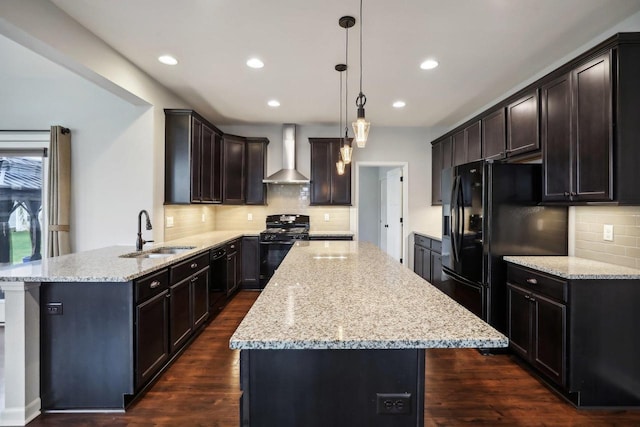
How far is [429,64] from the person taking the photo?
297cm

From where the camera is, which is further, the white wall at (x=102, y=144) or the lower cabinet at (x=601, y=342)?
the white wall at (x=102, y=144)

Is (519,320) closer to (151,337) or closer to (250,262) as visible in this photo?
(151,337)

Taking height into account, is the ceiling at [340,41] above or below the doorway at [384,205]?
above

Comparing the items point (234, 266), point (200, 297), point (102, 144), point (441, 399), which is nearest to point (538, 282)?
point (441, 399)

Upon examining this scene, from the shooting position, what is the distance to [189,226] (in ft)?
14.1

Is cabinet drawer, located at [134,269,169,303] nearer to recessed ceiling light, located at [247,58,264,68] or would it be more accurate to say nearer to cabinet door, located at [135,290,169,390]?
cabinet door, located at [135,290,169,390]

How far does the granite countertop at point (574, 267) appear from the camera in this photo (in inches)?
80.3

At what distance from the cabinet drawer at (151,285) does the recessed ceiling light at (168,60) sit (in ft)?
6.35

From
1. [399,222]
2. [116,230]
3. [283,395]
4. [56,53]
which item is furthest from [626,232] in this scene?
[116,230]

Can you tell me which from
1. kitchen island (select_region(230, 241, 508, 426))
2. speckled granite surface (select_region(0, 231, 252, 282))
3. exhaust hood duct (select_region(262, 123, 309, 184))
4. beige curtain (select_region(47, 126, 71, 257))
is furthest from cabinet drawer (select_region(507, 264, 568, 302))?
beige curtain (select_region(47, 126, 71, 257))

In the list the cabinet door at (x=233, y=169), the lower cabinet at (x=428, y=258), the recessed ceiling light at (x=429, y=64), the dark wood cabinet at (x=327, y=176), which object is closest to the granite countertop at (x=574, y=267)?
the lower cabinet at (x=428, y=258)

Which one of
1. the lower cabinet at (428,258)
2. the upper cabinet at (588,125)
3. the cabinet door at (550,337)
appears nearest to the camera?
the upper cabinet at (588,125)

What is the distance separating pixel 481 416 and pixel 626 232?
1700mm

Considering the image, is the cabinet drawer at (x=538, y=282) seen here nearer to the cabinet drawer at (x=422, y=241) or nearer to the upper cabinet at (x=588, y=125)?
the upper cabinet at (x=588, y=125)
